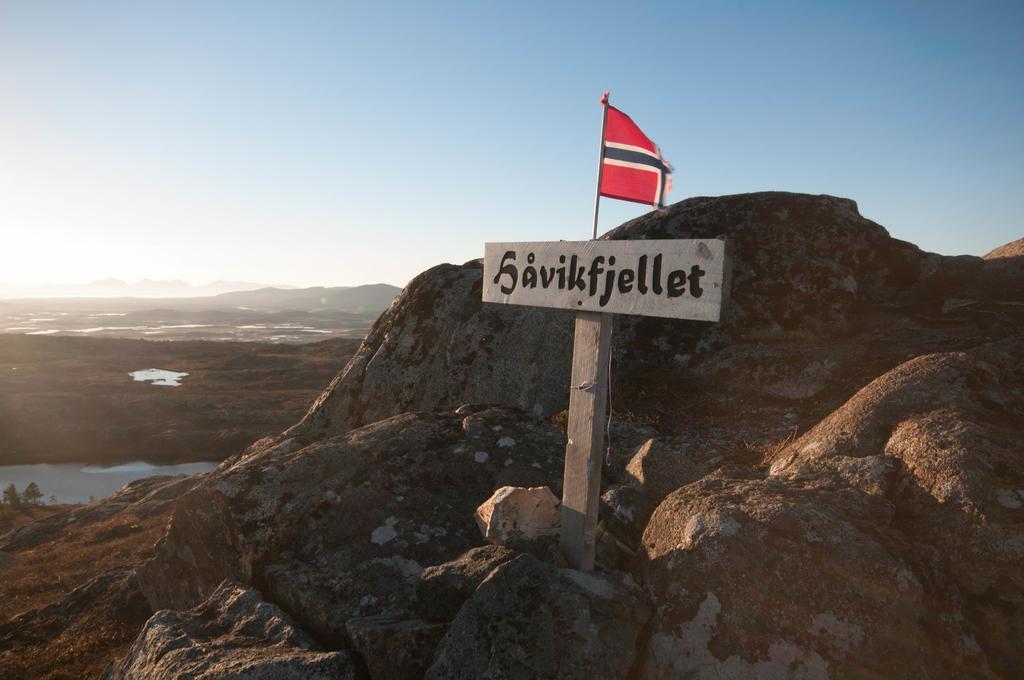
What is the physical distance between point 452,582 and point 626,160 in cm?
424

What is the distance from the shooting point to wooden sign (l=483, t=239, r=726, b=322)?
417 centimetres

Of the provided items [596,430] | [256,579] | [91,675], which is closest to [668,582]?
[596,430]

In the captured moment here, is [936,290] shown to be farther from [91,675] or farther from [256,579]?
[91,675]

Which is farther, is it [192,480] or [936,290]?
[192,480]

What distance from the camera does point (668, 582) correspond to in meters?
4.09

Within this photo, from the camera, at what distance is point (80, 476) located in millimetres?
37219

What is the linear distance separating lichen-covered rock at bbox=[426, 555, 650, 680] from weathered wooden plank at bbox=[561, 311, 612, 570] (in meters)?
0.63

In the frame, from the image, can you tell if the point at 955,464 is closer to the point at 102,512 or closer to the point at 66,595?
the point at 66,595

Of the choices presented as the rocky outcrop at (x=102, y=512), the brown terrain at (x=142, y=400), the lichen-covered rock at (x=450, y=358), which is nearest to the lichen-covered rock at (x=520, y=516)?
the lichen-covered rock at (x=450, y=358)

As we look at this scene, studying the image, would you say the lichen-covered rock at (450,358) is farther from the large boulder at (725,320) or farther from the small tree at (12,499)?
the small tree at (12,499)

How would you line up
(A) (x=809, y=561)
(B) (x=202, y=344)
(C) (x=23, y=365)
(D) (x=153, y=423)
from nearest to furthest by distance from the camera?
(A) (x=809, y=561), (D) (x=153, y=423), (C) (x=23, y=365), (B) (x=202, y=344)

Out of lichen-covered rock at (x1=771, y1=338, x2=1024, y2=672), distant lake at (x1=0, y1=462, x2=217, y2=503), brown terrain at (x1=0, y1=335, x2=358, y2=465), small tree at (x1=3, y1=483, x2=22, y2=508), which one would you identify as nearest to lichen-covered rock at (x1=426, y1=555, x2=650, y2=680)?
lichen-covered rock at (x1=771, y1=338, x2=1024, y2=672)

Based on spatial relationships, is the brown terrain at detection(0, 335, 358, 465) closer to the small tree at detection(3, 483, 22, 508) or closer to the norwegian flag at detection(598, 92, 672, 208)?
the small tree at detection(3, 483, 22, 508)

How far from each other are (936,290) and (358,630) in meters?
9.89
